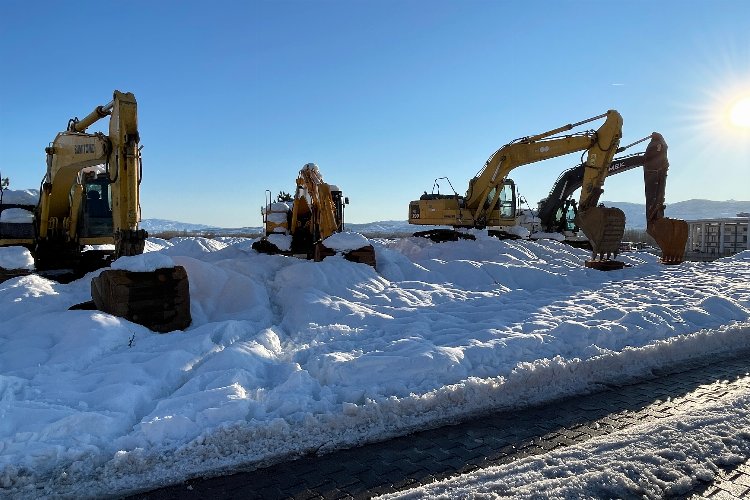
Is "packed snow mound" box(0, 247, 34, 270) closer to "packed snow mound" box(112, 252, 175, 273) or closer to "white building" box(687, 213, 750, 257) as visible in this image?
"packed snow mound" box(112, 252, 175, 273)

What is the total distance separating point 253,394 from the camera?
4797mm

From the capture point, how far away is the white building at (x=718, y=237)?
23.8m

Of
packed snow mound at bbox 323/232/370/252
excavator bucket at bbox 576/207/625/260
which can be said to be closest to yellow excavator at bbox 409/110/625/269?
excavator bucket at bbox 576/207/625/260

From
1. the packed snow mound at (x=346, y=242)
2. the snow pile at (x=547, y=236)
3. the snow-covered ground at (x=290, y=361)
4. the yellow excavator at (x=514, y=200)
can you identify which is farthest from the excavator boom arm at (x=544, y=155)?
the packed snow mound at (x=346, y=242)

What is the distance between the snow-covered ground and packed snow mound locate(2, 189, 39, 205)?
17.0 ft

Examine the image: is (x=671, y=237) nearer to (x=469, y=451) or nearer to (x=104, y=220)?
(x=469, y=451)

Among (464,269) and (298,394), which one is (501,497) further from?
(464,269)

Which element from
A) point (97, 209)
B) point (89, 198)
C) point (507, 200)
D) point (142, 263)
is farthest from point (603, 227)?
point (89, 198)

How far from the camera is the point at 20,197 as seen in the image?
42.7 ft

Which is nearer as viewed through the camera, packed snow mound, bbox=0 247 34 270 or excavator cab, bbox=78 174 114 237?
packed snow mound, bbox=0 247 34 270

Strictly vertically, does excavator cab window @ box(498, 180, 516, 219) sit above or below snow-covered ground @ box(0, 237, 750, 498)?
above

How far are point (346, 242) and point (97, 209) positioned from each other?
259 inches

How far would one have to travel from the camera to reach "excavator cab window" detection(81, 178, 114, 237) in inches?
502

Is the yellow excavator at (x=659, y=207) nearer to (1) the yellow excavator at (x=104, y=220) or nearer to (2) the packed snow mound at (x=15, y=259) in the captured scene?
(1) the yellow excavator at (x=104, y=220)
